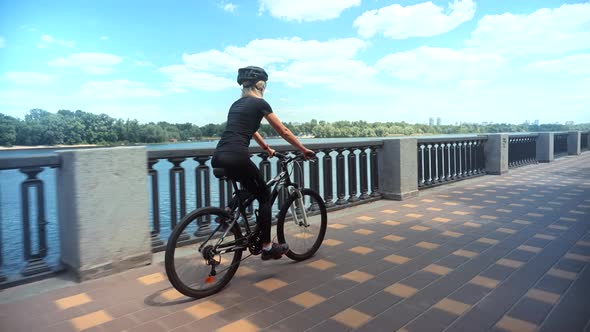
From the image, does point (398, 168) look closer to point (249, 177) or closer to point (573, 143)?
point (249, 177)

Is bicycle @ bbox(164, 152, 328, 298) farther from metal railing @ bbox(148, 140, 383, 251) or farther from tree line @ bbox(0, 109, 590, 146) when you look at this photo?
tree line @ bbox(0, 109, 590, 146)

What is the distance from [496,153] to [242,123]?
1018 centimetres

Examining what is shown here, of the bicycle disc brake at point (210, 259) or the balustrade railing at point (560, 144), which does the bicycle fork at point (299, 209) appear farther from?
the balustrade railing at point (560, 144)

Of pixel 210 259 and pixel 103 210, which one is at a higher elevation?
pixel 103 210

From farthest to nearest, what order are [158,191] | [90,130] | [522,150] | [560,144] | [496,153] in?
[560,144] < [522,150] < [496,153] < [158,191] < [90,130]

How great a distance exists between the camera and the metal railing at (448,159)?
8.80 m

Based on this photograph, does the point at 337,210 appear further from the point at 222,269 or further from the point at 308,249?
the point at 222,269

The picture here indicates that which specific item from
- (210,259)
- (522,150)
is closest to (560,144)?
(522,150)

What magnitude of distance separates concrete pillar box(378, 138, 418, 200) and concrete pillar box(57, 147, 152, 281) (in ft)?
15.7

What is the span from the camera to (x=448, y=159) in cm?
982

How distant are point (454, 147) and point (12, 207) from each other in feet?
30.1

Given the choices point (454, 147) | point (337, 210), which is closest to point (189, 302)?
point (337, 210)

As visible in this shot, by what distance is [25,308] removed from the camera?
9.78ft

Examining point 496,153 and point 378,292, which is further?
point 496,153
